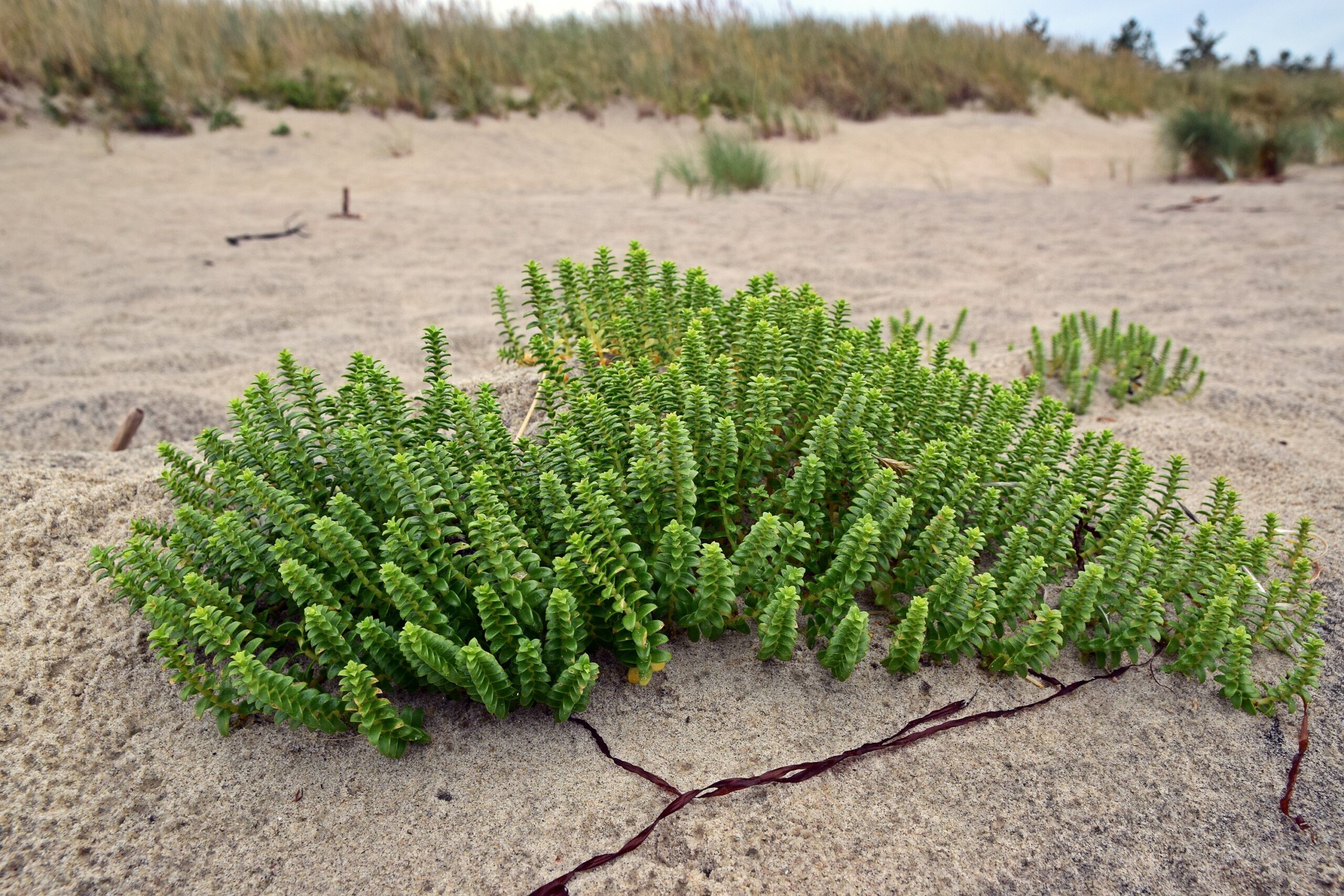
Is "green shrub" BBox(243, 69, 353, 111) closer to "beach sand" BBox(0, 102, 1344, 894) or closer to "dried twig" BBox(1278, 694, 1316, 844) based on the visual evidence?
"beach sand" BBox(0, 102, 1344, 894)

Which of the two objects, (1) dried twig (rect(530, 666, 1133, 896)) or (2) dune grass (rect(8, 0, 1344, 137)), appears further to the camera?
(2) dune grass (rect(8, 0, 1344, 137))

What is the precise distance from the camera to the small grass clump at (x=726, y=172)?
9.05 meters

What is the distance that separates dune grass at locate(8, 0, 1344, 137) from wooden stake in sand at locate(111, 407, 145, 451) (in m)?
7.79

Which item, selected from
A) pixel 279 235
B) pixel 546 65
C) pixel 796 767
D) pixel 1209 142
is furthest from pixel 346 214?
pixel 1209 142

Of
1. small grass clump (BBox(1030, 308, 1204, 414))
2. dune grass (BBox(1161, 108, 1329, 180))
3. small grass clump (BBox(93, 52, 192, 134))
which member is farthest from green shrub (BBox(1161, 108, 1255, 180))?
small grass clump (BBox(93, 52, 192, 134))

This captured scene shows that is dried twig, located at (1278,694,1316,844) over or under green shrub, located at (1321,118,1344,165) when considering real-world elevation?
under

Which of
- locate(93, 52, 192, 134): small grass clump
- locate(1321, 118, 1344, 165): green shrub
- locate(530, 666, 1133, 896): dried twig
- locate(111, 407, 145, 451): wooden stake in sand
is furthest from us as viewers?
locate(1321, 118, 1344, 165): green shrub

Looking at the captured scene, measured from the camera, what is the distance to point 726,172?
29.8 feet

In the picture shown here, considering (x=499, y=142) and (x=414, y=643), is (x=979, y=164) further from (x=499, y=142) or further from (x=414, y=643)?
(x=414, y=643)

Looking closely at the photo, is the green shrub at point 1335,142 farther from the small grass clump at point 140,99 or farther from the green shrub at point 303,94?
the small grass clump at point 140,99

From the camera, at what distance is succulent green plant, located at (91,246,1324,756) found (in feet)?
5.81

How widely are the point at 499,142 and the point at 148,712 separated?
9848 millimetres

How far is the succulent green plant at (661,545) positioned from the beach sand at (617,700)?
0.36 feet

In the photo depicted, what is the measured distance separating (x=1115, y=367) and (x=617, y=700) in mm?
3263
